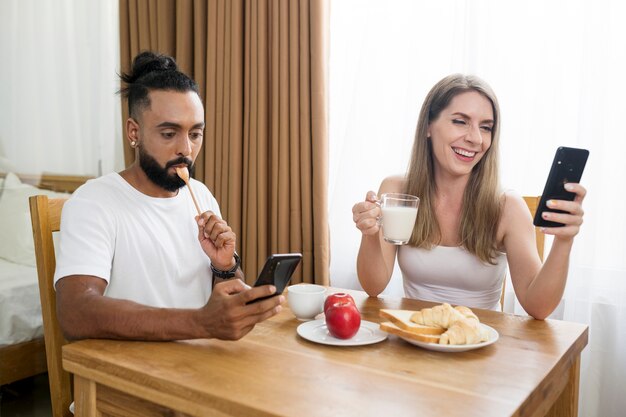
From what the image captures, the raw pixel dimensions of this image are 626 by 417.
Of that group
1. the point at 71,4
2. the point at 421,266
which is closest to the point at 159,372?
the point at 421,266

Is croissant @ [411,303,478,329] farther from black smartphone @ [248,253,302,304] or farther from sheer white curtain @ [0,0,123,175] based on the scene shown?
sheer white curtain @ [0,0,123,175]

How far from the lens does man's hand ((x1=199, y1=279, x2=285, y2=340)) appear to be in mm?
1076

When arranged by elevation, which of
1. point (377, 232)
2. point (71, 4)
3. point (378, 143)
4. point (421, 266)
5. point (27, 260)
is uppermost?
point (71, 4)

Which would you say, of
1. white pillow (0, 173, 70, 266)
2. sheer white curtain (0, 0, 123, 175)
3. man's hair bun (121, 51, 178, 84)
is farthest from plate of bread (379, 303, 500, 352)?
sheer white curtain (0, 0, 123, 175)

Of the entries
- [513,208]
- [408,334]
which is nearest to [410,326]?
A: [408,334]

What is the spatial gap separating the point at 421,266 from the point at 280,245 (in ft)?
3.04

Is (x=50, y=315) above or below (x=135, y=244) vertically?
below

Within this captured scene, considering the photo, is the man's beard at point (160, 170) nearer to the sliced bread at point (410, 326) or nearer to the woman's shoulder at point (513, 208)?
the sliced bread at point (410, 326)

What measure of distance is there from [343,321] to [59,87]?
2.39 m

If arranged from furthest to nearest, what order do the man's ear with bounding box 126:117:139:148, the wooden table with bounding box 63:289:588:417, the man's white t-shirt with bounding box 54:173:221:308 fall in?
the man's ear with bounding box 126:117:139:148
the man's white t-shirt with bounding box 54:173:221:308
the wooden table with bounding box 63:289:588:417

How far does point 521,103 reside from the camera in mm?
2080

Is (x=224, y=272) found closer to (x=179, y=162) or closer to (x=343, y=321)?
(x=179, y=162)

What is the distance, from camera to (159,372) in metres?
0.97

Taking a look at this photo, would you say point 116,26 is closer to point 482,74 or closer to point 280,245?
point 280,245
